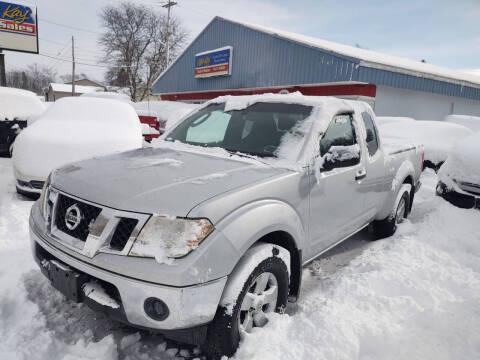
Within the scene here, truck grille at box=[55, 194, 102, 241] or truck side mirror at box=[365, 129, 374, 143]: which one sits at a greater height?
truck side mirror at box=[365, 129, 374, 143]

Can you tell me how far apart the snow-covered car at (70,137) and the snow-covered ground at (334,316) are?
0.89m

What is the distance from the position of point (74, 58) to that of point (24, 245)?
5072cm

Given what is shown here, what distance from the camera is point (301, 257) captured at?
8.05 ft

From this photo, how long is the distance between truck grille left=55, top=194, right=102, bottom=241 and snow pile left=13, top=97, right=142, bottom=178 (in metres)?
2.69

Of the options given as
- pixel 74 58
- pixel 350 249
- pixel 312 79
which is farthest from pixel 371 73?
pixel 74 58

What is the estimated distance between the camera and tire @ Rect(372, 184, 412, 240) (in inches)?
165

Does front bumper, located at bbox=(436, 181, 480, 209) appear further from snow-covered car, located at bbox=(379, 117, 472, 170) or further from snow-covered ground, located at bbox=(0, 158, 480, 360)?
snow-covered car, located at bbox=(379, 117, 472, 170)

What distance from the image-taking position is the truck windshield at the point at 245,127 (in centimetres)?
278

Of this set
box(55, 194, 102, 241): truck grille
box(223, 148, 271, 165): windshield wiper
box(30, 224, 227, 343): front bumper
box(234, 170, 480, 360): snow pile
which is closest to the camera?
box(30, 224, 227, 343): front bumper

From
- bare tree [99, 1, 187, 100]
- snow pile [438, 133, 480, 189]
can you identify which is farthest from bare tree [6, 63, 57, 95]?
snow pile [438, 133, 480, 189]

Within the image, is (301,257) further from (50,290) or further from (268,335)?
(50,290)

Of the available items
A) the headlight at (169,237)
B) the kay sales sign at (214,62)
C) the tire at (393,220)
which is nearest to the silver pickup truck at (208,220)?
the headlight at (169,237)

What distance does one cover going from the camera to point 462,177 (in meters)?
5.00

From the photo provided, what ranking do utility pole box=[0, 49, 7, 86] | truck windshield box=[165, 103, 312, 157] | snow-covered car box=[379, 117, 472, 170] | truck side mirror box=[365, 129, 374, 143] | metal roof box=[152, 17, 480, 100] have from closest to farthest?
1. truck windshield box=[165, 103, 312, 157]
2. truck side mirror box=[365, 129, 374, 143]
3. snow-covered car box=[379, 117, 472, 170]
4. metal roof box=[152, 17, 480, 100]
5. utility pole box=[0, 49, 7, 86]
